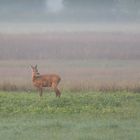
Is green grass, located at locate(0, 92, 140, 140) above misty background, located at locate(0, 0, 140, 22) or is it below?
below

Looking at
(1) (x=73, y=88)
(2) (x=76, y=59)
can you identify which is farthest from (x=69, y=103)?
(2) (x=76, y=59)

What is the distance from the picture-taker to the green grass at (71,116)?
16.3 metres

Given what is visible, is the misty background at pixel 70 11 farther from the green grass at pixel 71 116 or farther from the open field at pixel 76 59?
the green grass at pixel 71 116

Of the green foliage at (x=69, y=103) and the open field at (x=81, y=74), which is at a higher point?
the open field at (x=81, y=74)

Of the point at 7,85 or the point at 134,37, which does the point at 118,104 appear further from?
the point at 134,37

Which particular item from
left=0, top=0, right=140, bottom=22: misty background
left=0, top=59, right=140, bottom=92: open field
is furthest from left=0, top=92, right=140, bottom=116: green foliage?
left=0, top=0, right=140, bottom=22: misty background

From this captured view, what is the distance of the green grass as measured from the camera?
16.3 metres

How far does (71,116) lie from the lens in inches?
771

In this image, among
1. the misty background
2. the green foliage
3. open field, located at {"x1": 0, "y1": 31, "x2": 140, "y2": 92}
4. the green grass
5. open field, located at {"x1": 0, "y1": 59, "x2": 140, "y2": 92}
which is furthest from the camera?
the misty background

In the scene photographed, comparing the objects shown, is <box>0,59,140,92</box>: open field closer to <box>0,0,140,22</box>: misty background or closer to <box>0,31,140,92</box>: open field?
<box>0,31,140,92</box>: open field

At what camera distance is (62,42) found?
41.8 metres

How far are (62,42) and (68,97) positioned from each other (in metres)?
19.2

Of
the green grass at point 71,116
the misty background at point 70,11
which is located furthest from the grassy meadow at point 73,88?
the misty background at point 70,11

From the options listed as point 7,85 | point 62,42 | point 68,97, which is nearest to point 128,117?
point 68,97
